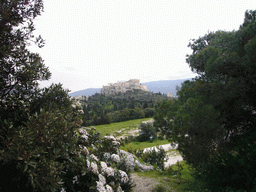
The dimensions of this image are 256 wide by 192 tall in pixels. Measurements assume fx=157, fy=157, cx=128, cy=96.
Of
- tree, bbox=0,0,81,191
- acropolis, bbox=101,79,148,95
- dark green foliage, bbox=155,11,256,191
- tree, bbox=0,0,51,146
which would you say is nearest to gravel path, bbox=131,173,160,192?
dark green foliage, bbox=155,11,256,191

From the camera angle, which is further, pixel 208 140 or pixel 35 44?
pixel 208 140

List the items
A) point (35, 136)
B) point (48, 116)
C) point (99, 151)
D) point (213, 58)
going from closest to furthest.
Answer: point (35, 136) < point (48, 116) < point (99, 151) < point (213, 58)

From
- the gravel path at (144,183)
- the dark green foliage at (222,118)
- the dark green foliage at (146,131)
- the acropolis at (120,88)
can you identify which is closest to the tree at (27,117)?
the gravel path at (144,183)

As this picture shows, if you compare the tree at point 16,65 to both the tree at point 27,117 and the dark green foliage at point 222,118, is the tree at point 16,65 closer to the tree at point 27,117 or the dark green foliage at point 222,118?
the tree at point 27,117

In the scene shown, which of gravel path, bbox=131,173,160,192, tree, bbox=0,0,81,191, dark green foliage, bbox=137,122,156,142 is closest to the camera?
tree, bbox=0,0,81,191

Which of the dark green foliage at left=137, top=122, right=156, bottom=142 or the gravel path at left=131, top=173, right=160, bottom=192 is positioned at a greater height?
the gravel path at left=131, top=173, right=160, bottom=192

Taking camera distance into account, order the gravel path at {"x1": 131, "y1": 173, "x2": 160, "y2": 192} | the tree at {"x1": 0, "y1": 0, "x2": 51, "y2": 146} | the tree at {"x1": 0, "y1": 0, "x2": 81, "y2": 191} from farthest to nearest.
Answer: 1. the gravel path at {"x1": 131, "y1": 173, "x2": 160, "y2": 192}
2. the tree at {"x1": 0, "y1": 0, "x2": 51, "y2": 146}
3. the tree at {"x1": 0, "y1": 0, "x2": 81, "y2": 191}

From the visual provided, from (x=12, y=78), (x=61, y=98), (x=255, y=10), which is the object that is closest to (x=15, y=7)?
(x=12, y=78)

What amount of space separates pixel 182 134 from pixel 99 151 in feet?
11.6

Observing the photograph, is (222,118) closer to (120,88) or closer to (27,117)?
(27,117)

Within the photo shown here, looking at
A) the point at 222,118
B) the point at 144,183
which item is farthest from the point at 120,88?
the point at 144,183

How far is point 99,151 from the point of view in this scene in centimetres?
588

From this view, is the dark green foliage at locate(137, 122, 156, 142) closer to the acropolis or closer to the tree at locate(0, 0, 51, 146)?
the tree at locate(0, 0, 51, 146)

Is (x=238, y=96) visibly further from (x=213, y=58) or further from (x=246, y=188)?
(x=246, y=188)
